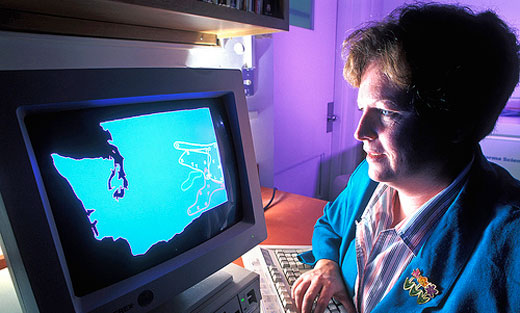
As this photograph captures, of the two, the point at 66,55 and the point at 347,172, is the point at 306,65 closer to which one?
the point at 347,172

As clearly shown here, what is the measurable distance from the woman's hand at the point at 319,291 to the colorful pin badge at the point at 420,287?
0.15 metres

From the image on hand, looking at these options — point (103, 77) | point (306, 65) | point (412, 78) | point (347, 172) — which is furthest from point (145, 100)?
point (347, 172)

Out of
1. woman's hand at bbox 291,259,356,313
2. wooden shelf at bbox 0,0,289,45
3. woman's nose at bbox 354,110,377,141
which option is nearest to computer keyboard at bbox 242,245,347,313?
woman's hand at bbox 291,259,356,313

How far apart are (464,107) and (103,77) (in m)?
0.73

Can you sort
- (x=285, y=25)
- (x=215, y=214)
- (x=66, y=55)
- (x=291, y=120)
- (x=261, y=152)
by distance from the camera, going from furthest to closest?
(x=291, y=120), (x=261, y=152), (x=285, y=25), (x=66, y=55), (x=215, y=214)

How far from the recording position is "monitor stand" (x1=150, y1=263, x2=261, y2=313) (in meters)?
0.57

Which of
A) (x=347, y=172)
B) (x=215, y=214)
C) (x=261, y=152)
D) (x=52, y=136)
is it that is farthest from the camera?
(x=347, y=172)

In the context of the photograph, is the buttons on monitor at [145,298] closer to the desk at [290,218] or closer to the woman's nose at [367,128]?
the desk at [290,218]

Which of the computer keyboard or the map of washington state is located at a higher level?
the map of washington state

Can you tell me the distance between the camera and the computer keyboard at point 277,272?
69 centimetres

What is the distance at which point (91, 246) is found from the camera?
454 mm

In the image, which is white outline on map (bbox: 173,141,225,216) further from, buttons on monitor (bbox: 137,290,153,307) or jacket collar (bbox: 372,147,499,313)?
jacket collar (bbox: 372,147,499,313)

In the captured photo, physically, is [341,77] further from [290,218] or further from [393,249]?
[393,249]

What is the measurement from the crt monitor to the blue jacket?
0.39 m
